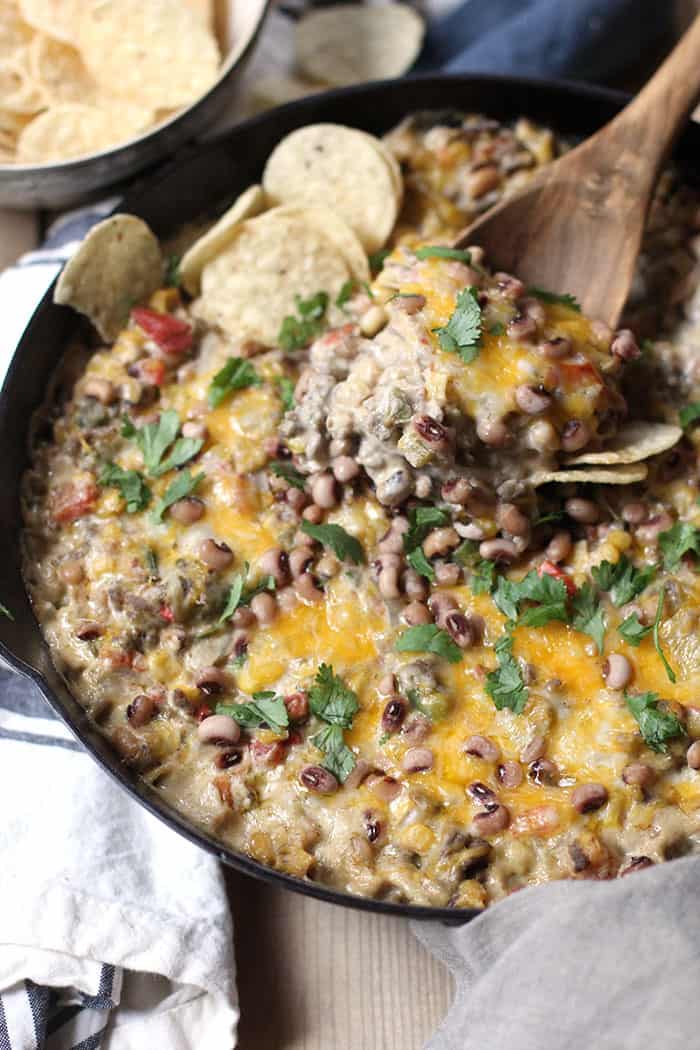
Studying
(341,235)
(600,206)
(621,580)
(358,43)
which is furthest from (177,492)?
(358,43)

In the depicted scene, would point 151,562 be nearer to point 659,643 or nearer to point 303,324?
point 303,324

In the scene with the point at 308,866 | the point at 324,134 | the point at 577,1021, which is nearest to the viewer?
the point at 577,1021

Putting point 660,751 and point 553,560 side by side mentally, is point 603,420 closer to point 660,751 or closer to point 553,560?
point 553,560

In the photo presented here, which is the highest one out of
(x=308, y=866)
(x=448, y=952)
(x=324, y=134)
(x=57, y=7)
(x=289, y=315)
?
(x=57, y=7)

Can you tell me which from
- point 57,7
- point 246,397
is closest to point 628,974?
point 246,397

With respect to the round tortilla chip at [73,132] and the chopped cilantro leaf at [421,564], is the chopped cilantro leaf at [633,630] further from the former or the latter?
the round tortilla chip at [73,132]

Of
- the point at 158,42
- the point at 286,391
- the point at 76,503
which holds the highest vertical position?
the point at 158,42
